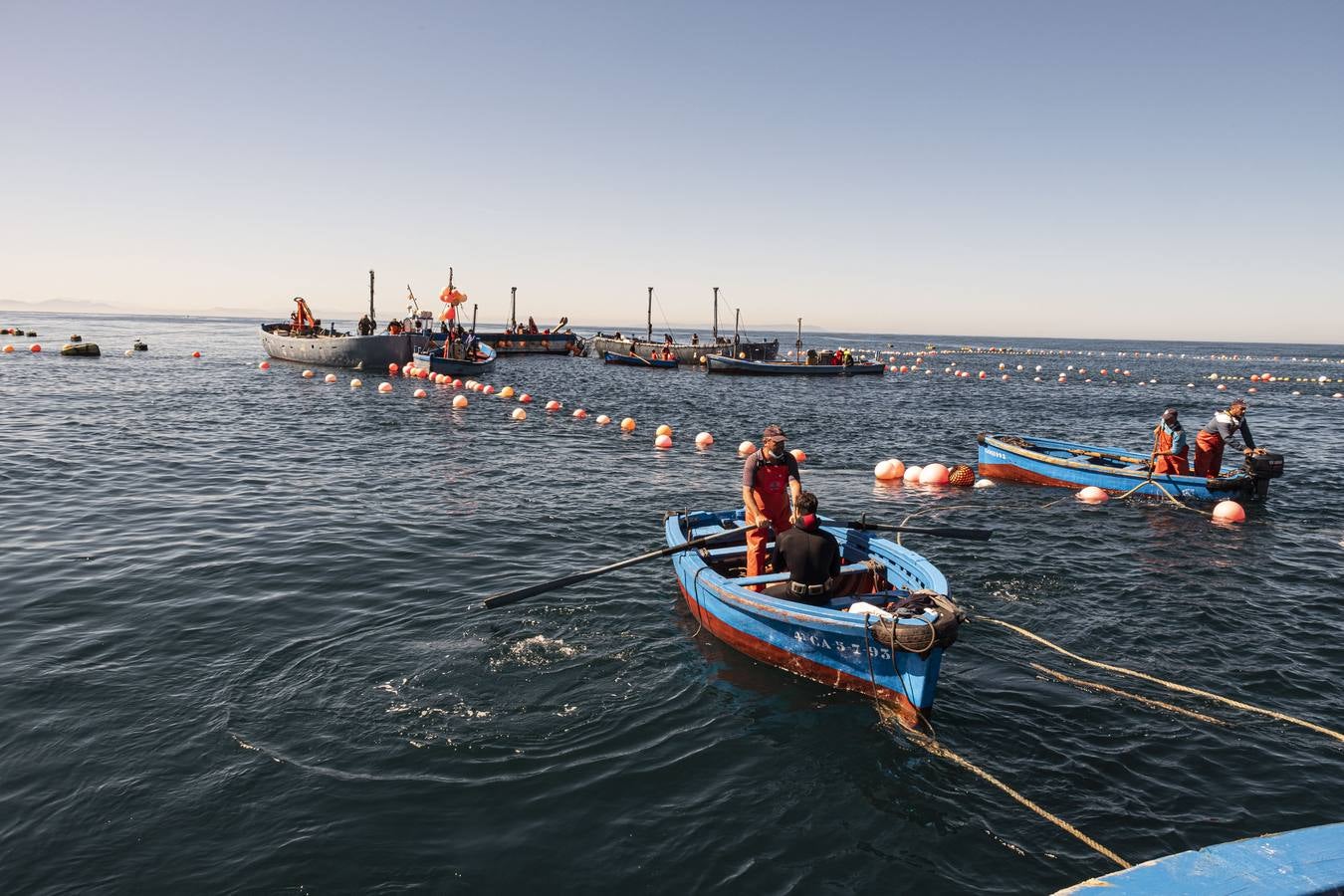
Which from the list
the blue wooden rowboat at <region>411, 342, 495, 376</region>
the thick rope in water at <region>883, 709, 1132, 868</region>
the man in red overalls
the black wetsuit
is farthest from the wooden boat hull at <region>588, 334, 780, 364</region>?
the thick rope in water at <region>883, 709, 1132, 868</region>

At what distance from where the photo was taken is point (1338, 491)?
68.8 feet

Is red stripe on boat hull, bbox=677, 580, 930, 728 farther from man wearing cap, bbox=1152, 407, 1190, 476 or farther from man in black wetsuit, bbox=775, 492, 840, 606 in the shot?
man wearing cap, bbox=1152, 407, 1190, 476

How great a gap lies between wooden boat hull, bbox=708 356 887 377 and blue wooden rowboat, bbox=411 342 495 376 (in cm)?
2065

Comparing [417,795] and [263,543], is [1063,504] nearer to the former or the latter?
[417,795]

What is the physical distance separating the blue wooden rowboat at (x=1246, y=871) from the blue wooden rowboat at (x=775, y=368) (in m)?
55.5

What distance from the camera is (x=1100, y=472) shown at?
63.3 feet

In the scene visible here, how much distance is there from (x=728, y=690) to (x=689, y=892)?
129 inches

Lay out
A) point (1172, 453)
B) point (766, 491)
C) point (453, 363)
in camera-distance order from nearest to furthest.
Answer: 1. point (766, 491)
2. point (1172, 453)
3. point (453, 363)

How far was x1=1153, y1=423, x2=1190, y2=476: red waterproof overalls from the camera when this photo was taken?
18.5m

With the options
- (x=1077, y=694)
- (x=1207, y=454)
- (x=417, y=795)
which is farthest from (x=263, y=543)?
(x=1207, y=454)

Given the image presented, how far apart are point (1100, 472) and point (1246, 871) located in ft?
56.4

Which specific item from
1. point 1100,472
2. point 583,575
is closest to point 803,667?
point 583,575

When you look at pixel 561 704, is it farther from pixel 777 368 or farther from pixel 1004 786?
pixel 777 368

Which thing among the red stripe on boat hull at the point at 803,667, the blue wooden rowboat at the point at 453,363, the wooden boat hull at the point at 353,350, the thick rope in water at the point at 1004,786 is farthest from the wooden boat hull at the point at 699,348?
the thick rope in water at the point at 1004,786
